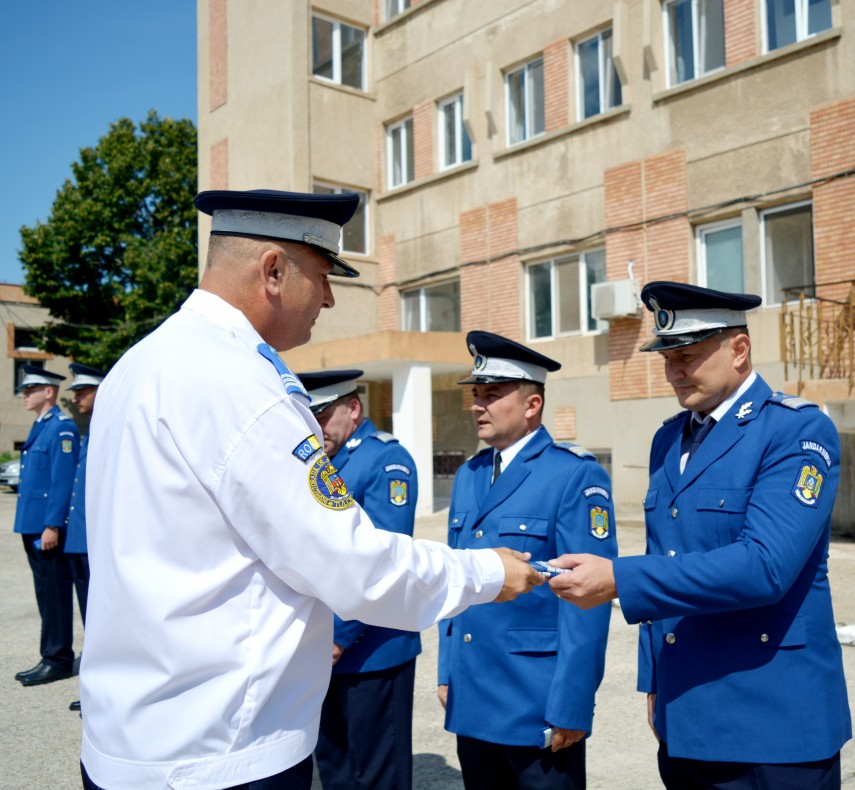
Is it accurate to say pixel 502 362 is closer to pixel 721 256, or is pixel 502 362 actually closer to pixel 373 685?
pixel 373 685

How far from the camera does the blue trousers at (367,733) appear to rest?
3.62m

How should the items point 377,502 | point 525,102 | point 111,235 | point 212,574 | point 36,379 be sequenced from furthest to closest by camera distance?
point 111,235 < point 525,102 < point 36,379 < point 377,502 < point 212,574

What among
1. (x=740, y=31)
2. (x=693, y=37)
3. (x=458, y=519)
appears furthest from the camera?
(x=693, y=37)

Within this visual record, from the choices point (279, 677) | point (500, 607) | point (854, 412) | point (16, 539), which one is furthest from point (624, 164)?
point (279, 677)

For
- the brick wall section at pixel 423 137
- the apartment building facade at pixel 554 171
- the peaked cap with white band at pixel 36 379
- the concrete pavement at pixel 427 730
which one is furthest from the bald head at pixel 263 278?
the brick wall section at pixel 423 137

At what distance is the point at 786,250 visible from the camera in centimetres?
1318

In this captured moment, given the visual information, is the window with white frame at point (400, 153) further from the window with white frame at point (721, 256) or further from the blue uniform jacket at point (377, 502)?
the blue uniform jacket at point (377, 502)

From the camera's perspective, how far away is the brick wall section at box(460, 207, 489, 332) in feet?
56.8

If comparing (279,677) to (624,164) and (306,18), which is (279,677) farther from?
(306,18)

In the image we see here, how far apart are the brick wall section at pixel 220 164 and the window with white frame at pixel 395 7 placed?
453 centimetres

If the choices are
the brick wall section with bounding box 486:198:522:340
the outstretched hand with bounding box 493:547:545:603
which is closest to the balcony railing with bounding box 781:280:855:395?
the brick wall section with bounding box 486:198:522:340

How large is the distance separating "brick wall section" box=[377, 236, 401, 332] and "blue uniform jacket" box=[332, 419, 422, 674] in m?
15.2

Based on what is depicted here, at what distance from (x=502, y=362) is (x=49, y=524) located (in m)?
4.43

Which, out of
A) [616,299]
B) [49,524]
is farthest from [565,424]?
[49,524]
